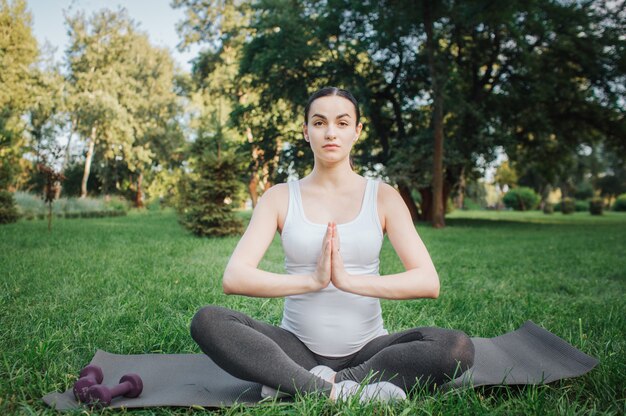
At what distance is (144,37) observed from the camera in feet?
112

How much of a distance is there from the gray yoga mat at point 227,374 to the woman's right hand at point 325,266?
0.69 m

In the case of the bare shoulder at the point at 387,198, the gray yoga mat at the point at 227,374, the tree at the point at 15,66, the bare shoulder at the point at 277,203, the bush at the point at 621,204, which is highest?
the tree at the point at 15,66

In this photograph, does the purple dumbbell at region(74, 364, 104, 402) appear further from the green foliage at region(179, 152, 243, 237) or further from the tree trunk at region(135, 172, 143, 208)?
the tree trunk at region(135, 172, 143, 208)

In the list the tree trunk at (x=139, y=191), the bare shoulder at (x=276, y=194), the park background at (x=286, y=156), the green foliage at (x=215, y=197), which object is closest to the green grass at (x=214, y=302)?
the park background at (x=286, y=156)

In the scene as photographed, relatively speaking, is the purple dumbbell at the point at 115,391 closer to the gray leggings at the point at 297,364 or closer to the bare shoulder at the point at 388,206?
the gray leggings at the point at 297,364

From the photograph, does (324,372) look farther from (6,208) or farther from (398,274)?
(6,208)

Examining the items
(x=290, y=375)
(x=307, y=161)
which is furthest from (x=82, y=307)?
(x=307, y=161)

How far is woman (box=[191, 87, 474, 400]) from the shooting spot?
2018mm

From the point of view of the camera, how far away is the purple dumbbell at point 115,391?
6.77 feet

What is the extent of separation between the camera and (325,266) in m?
1.96

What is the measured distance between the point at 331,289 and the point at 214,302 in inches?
92.3

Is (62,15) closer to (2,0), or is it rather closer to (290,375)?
(2,0)

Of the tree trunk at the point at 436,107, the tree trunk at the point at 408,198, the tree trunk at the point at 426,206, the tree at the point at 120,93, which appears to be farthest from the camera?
the tree at the point at 120,93

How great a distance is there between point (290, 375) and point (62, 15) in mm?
35004
